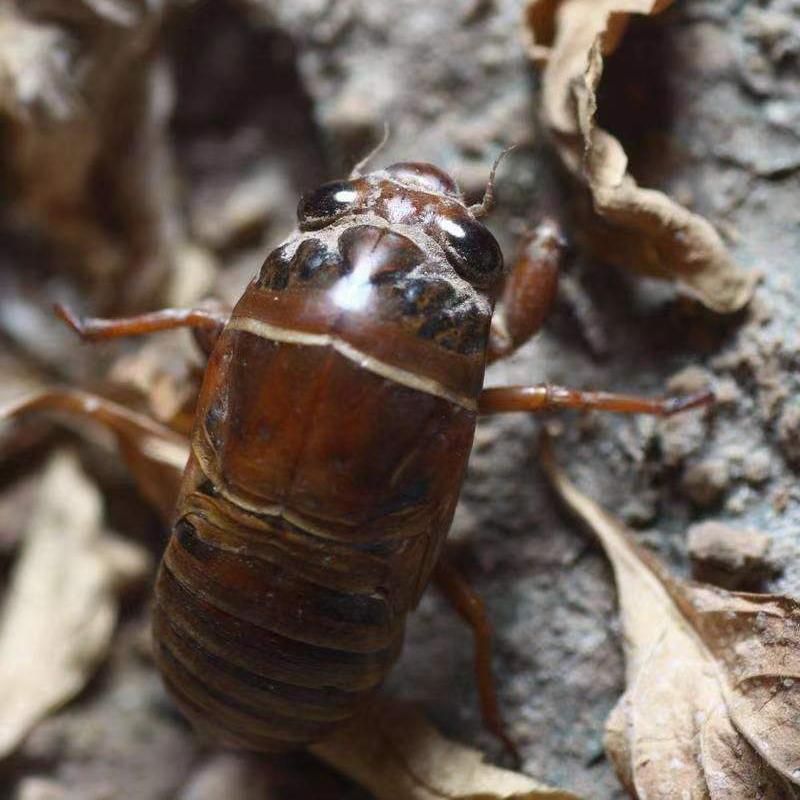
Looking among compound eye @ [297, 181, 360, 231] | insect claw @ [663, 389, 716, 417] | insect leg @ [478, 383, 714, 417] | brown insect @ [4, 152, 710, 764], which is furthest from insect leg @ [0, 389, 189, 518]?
insect claw @ [663, 389, 716, 417]

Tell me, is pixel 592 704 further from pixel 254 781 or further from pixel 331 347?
pixel 331 347

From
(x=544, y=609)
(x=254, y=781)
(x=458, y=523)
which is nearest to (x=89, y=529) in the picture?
(x=254, y=781)

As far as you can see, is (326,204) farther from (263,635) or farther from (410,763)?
(410,763)

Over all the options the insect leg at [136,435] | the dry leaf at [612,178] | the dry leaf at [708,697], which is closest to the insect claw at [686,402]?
the dry leaf at [612,178]

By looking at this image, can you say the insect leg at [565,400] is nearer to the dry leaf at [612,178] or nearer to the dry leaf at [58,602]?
the dry leaf at [612,178]

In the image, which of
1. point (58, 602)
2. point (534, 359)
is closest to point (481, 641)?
point (534, 359)

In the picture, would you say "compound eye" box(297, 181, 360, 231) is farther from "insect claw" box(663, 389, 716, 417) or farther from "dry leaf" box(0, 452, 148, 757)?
"dry leaf" box(0, 452, 148, 757)
